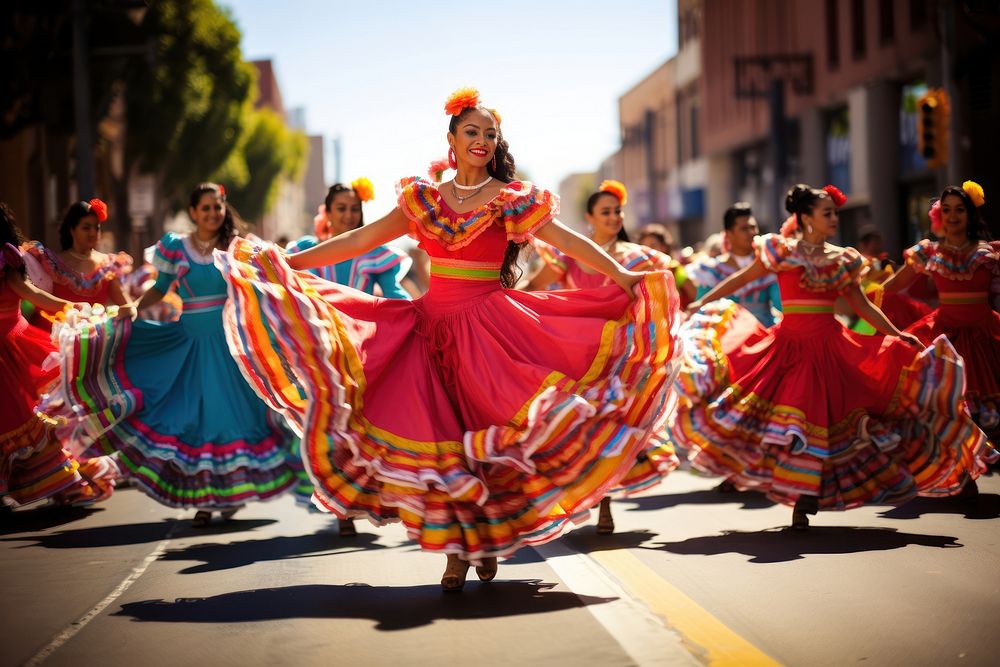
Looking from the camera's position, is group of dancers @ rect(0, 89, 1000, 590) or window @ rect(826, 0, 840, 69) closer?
group of dancers @ rect(0, 89, 1000, 590)

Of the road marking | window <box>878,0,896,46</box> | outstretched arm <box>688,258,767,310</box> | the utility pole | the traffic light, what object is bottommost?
the road marking

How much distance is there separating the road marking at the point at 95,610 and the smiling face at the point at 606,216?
12.4 feet

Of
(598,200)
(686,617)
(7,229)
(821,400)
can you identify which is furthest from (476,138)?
(7,229)

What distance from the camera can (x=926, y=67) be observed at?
33.3 m

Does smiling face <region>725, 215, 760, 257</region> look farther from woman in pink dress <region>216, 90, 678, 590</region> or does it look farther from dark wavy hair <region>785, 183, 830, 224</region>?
woman in pink dress <region>216, 90, 678, 590</region>

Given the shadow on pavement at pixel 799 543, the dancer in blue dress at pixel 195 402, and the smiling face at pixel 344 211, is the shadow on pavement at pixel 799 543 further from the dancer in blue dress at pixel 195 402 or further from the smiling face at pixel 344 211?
the smiling face at pixel 344 211

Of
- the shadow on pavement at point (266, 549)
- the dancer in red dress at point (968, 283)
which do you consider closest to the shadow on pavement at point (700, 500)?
the dancer in red dress at point (968, 283)

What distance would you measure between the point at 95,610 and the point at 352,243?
2143 mm

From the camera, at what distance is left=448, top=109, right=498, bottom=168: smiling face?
7664 millimetres

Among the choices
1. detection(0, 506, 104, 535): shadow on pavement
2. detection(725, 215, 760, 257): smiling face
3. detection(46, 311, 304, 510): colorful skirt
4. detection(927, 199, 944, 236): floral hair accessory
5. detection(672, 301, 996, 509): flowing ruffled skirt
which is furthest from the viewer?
detection(725, 215, 760, 257): smiling face

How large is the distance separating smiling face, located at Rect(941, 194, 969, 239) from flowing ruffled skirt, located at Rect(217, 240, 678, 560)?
4.66m

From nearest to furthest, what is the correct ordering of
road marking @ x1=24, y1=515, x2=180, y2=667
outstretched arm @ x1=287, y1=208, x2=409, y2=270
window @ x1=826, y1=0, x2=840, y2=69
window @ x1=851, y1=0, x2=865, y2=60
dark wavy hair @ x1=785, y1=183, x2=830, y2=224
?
road marking @ x1=24, y1=515, x2=180, y2=667 < outstretched arm @ x1=287, y1=208, x2=409, y2=270 < dark wavy hair @ x1=785, y1=183, x2=830, y2=224 < window @ x1=851, y1=0, x2=865, y2=60 < window @ x1=826, y1=0, x2=840, y2=69

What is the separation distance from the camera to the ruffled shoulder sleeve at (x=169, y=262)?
10.9 meters

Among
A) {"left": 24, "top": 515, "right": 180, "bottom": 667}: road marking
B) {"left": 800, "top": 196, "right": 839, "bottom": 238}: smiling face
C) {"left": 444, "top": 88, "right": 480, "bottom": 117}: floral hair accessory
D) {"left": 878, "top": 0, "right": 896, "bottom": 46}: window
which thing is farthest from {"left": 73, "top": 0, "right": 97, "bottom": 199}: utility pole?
{"left": 878, "top": 0, "right": 896, "bottom": 46}: window
